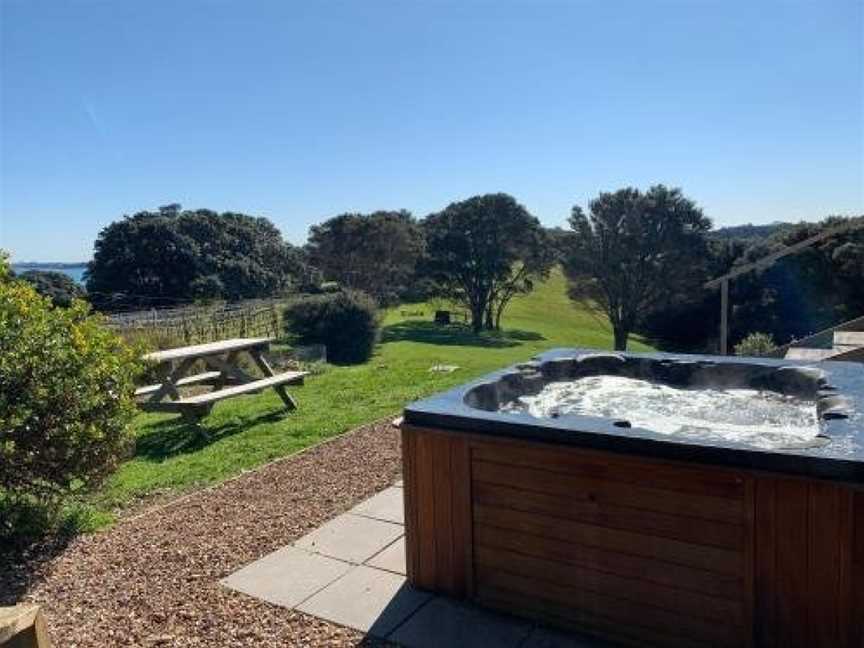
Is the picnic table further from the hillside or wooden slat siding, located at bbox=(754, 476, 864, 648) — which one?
the hillside

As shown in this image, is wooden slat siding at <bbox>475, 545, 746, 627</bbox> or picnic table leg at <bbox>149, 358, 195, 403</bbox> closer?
wooden slat siding at <bbox>475, 545, 746, 627</bbox>

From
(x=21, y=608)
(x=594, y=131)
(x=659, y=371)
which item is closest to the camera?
(x=21, y=608)

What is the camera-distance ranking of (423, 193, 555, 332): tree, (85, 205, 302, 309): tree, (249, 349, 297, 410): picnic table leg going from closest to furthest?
1. (249, 349, 297, 410): picnic table leg
2. (423, 193, 555, 332): tree
3. (85, 205, 302, 309): tree

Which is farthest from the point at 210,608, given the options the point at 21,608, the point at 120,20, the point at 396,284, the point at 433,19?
the point at 396,284

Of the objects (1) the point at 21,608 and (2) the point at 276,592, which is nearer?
(1) the point at 21,608

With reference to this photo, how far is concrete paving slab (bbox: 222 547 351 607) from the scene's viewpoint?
10.7ft

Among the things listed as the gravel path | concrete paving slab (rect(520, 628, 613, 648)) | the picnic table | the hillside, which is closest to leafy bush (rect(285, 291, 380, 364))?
the picnic table

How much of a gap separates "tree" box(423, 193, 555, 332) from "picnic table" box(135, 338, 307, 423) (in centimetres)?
2055

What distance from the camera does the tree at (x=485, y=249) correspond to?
28.3 metres

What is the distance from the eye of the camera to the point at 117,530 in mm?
4168

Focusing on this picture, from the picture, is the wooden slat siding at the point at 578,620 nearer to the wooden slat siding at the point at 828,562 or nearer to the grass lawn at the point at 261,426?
the wooden slat siding at the point at 828,562

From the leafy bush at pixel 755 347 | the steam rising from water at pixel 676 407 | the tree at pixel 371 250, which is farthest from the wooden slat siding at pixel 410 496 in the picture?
the tree at pixel 371 250

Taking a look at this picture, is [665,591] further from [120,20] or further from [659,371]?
[120,20]

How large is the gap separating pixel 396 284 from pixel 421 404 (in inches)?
1171
